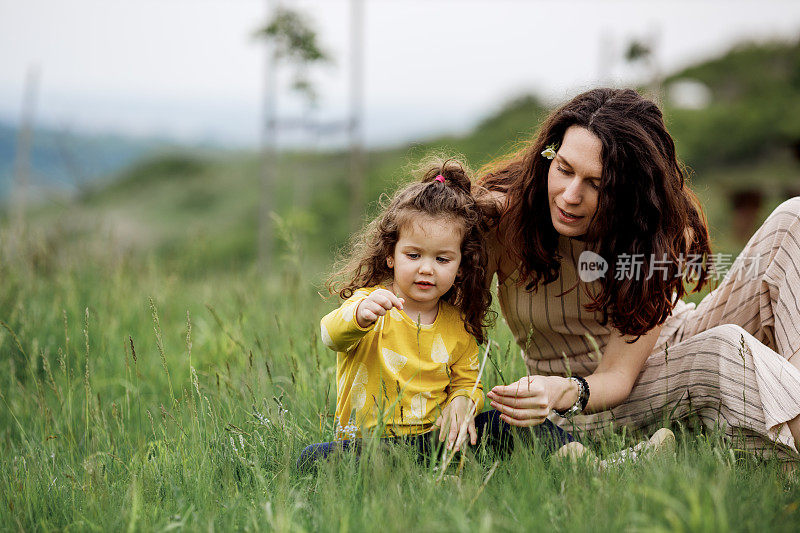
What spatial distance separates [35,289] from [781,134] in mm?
10778

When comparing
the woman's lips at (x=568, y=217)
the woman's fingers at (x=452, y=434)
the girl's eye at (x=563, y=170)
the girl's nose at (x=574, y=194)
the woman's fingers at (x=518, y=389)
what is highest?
the girl's eye at (x=563, y=170)

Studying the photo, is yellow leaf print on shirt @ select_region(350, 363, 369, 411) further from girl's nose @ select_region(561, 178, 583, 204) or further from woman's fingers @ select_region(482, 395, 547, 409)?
girl's nose @ select_region(561, 178, 583, 204)

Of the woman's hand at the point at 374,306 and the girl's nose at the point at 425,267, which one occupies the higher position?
the girl's nose at the point at 425,267

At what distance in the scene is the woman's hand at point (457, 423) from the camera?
1994 mm

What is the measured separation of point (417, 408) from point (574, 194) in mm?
863

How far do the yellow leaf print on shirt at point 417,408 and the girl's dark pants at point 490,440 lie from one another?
0.06m

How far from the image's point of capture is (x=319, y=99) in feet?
23.4

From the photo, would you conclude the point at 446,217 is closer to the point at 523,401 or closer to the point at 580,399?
the point at 523,401

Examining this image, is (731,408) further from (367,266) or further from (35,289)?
(35,289)

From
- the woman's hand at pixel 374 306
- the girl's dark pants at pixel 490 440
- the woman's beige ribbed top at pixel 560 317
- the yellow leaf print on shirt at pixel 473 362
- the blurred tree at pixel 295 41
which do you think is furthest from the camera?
the blurred tree at pixel 295 41

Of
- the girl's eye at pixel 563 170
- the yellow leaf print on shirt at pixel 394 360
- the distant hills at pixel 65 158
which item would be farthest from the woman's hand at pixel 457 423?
the distant hills at pixel 65 158

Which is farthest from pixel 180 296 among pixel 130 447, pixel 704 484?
pixel 704 484

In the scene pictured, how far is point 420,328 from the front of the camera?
6.94 ft

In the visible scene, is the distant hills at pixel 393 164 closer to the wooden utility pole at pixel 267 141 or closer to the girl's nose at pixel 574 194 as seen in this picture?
the wooden utility pole at pixel 267 141
